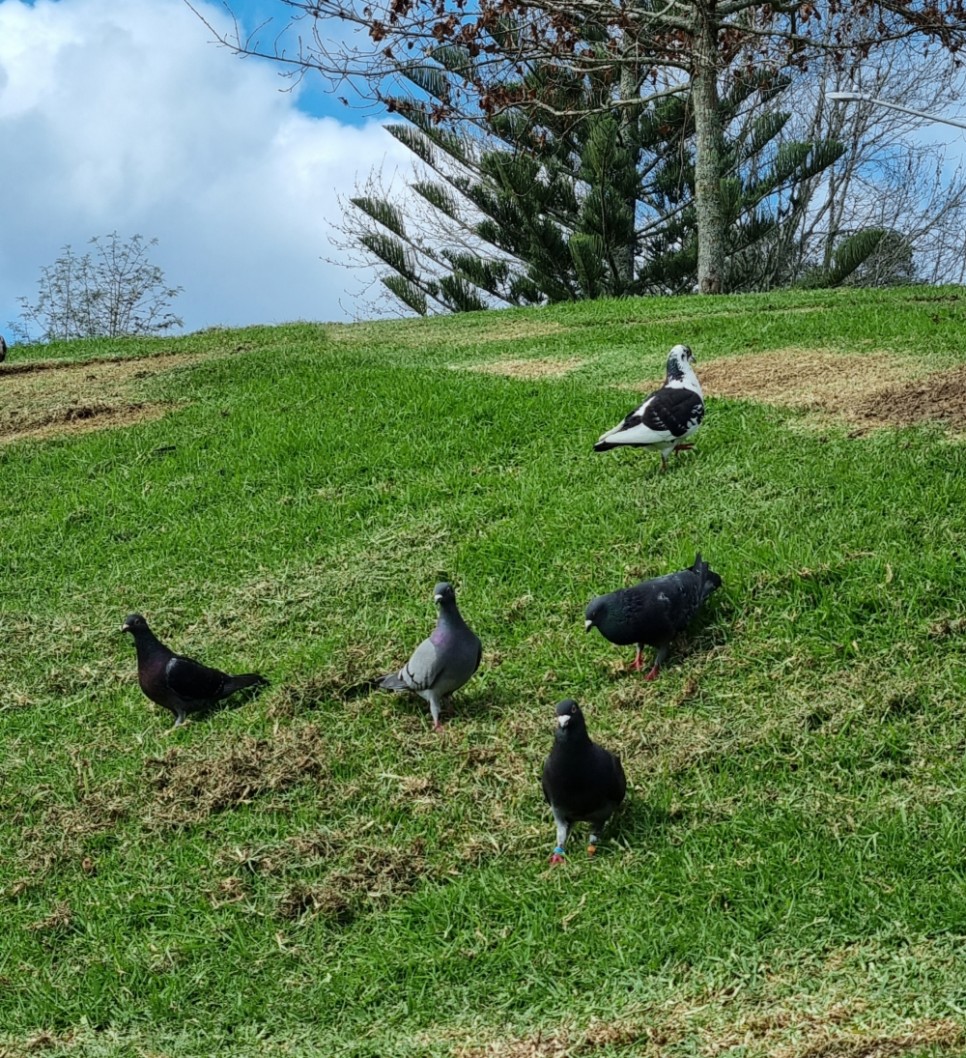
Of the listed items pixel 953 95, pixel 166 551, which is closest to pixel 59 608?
pixel 166 551

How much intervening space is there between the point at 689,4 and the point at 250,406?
37.2ft

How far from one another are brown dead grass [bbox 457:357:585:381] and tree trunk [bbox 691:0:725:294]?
7664 millimetres

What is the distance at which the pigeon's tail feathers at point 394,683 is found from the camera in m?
5.83

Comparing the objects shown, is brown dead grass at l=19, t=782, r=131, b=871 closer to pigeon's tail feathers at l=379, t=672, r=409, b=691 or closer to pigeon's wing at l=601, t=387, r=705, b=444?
pigeon's tail feathers at l=379, t=672, r=409, b=691

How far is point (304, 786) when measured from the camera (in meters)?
5.51

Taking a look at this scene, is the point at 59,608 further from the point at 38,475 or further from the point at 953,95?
the point at 953,95

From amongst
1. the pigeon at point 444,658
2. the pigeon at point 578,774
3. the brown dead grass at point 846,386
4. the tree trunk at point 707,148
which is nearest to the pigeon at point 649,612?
the pigeon at point 444,658

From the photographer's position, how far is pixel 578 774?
14.9 ft

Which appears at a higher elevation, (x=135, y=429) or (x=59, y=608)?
(x=135, y=429)

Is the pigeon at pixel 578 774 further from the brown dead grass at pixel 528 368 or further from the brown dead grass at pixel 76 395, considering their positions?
the brown dead grass at pixel 76 395

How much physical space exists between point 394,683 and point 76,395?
9.27 metres

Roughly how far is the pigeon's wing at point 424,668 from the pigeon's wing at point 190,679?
3.78ft

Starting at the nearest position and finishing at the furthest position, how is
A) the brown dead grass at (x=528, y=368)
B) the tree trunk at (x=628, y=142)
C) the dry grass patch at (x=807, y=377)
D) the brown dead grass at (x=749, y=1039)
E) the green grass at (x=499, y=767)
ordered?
the brown dead grass at (x=749, y=1039) < the green grass at (x=499, y=767) < the dry grass patch at (x=807, y=377) < the brown dead grass at (x=528, y=368) < the tree trunk at (x=628, y=142)

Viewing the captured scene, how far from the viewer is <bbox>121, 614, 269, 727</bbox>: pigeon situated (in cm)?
624
